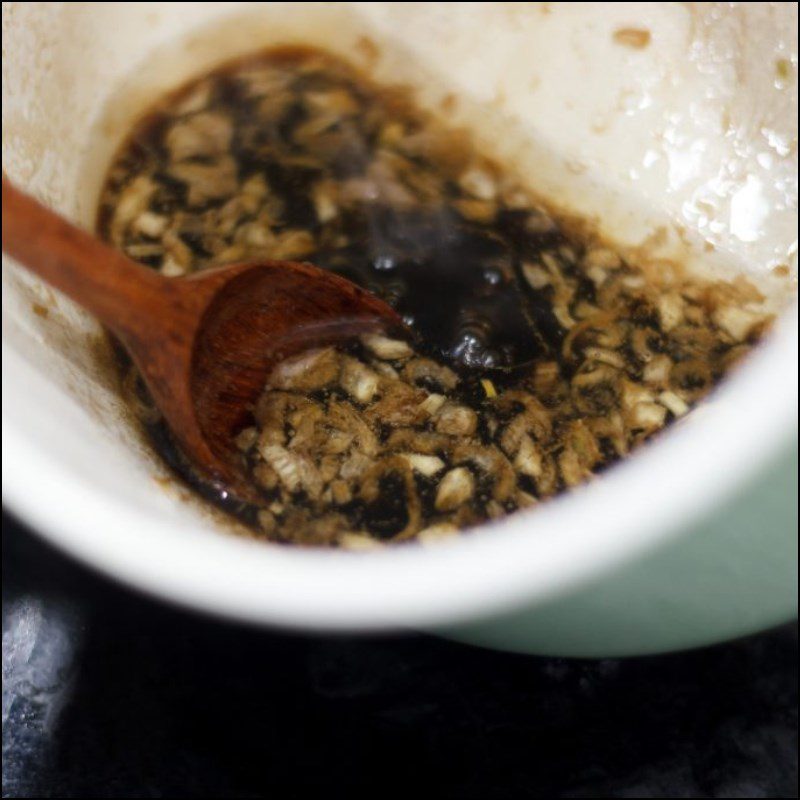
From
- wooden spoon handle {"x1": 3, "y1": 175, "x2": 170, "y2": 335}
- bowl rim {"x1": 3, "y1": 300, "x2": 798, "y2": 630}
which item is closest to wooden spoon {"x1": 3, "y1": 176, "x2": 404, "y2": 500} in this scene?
wooden spoon handle {"x1": 3, "y1": 175, "x2": 170, "y2": 335}

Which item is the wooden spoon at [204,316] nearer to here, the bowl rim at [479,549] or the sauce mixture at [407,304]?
the sauce mixture at [407,304]

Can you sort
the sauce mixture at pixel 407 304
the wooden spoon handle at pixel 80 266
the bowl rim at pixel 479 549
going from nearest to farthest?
the bowl rim at pixel 479 549
the wooden spoon handle at pixel 80 266
the sauce mixture at pixel 407 304

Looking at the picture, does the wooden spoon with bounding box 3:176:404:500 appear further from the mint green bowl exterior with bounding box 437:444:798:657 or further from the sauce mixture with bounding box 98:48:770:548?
the mint green bowl exterior with bounding box 437:444:798:657

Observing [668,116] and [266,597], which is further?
[668,116]

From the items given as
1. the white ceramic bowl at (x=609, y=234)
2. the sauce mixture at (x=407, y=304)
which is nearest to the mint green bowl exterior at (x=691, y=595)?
the white ceramic bowl at (x=609, y=234)

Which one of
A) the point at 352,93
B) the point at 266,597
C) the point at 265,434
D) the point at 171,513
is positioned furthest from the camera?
the point at 352,93

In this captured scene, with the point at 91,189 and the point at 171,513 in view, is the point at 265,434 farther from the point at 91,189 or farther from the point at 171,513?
the point at 91,189

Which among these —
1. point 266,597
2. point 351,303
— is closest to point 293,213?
point 351,303
